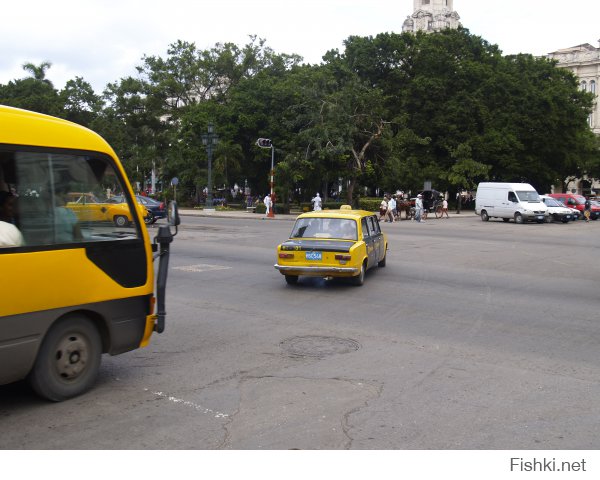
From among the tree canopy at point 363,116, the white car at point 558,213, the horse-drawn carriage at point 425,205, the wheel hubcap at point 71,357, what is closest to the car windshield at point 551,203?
the white car at point 558,213

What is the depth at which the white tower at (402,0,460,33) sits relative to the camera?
484 ft

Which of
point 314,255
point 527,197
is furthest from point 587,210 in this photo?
point 314,255

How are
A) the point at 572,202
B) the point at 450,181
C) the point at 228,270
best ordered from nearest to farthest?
the point at 228,270
the point at 572,202
the point at 450,181

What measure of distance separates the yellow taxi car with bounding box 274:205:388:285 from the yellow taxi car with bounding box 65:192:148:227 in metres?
6.26

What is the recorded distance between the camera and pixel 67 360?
18.7 feet

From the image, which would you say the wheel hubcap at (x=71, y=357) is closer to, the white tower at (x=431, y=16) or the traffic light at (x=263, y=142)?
the traffic light at (x=263, y=142)

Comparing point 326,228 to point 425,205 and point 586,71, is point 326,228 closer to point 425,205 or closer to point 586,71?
point 425,205

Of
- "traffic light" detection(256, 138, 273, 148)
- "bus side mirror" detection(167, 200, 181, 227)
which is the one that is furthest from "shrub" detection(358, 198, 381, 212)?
"bus side mirror" detection(167, 200, 181, 227)

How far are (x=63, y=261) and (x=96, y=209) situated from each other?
2.11 ft

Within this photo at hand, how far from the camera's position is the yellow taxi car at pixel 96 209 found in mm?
5766

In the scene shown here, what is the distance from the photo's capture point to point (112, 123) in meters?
64.4

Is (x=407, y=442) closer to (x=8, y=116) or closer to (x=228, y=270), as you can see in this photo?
(x=8, y=116)

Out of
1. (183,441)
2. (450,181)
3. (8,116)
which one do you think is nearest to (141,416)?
(183,441)

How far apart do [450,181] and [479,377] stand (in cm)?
4708
